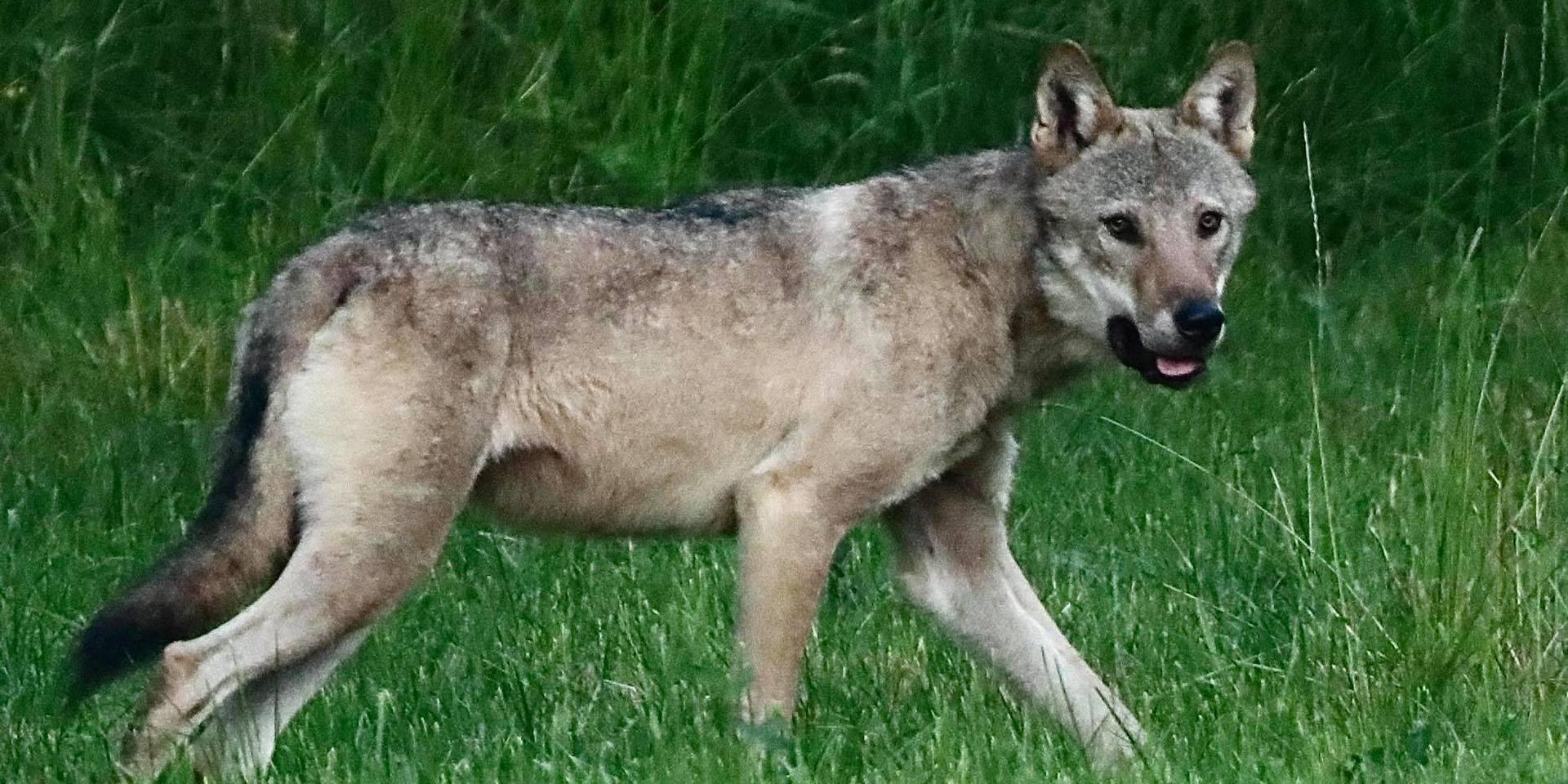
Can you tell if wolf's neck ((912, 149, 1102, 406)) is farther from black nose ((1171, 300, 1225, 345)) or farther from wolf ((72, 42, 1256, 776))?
black nose ((1171, 300, 1225, 345))

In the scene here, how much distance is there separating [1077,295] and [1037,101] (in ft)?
1.61

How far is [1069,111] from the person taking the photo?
5.99 m

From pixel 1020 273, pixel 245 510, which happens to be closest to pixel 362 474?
pixel 245 510

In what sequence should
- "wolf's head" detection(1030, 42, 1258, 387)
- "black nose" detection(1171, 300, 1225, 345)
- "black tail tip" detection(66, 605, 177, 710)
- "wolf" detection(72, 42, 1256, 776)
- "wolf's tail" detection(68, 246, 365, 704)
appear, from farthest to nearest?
"wolf's head" detection(1030, 42, 1258, 387), "black nose" detection(1171, 300, 1225, 345), "wolf" detection(72, 42, 1256, 776), "wolf's tail" detection(68, 246, 365, 704), "black tail tip" detection(66, 605, 177, 710)

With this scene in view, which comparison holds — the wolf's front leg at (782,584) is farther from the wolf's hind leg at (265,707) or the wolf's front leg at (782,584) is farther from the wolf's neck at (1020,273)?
the wolf's hind leg at (265,707)

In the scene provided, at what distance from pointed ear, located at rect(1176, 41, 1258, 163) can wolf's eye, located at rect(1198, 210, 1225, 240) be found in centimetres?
33

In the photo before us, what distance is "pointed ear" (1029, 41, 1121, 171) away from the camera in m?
5.94

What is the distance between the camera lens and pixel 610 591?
6.94 metres

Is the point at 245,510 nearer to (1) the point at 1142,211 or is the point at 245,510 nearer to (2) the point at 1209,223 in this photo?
(1) the point at 1142,211

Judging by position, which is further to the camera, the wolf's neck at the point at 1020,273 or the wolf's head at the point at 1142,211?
the wolf's neck at the point at 1020,273

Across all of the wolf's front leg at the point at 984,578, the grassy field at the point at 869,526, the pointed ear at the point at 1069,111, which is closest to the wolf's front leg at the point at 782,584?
the grassy field at the point at 869,526

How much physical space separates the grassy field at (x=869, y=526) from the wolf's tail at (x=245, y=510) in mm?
338

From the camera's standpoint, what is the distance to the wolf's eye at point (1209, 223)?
5.80m

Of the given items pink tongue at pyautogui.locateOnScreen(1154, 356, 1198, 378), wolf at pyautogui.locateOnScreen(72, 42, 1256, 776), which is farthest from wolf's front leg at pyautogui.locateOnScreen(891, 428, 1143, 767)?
pink tongue at pyautogui.locateOnScreen(1154, 356, 1198, 378)
